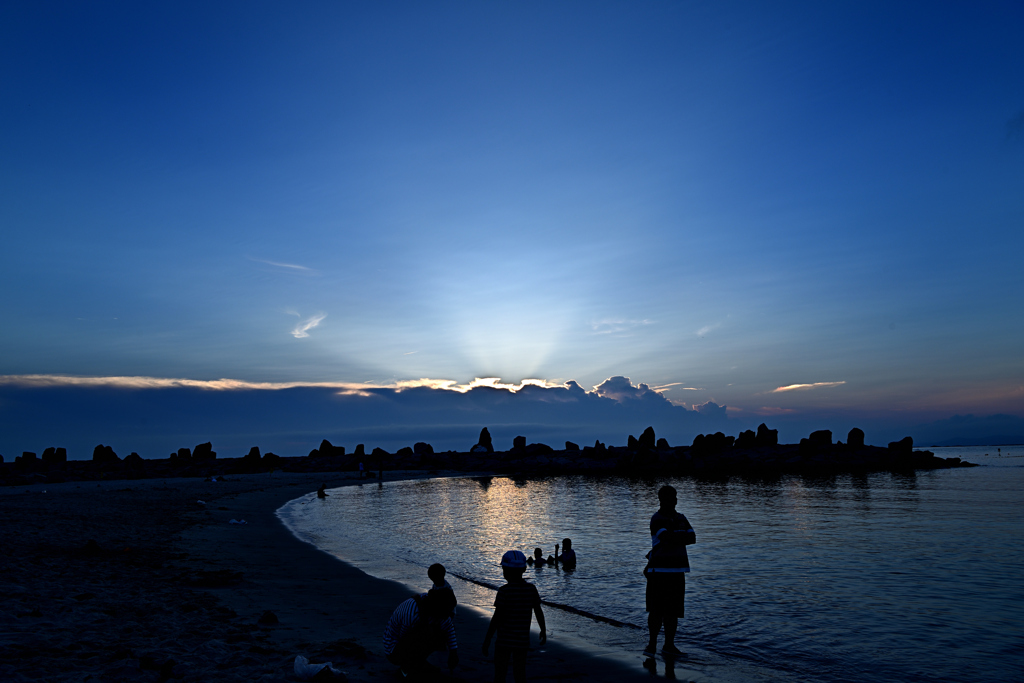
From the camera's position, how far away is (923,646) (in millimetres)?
11867

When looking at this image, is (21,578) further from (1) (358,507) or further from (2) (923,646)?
(1) (358,507)

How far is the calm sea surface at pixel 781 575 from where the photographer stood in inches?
449

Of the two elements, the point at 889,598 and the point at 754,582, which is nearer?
the point at 889,598

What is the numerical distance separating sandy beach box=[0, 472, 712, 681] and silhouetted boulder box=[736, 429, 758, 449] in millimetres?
128819

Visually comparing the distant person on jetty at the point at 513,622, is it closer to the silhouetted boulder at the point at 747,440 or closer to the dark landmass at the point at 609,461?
the dark landmass at the point at 609,461

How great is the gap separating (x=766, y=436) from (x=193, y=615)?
141 m

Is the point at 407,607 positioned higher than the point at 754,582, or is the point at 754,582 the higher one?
the point at 407,607

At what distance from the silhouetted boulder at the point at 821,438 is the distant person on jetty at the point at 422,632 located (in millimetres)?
139284

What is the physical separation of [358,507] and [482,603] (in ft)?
114

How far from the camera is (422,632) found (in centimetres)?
775

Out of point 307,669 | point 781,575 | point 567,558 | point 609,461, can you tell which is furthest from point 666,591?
point 609,461

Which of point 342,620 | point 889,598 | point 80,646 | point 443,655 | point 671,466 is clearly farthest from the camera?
point 671,466

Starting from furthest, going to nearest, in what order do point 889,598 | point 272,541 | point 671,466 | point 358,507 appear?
point 671,466 < point 358,507 < point 272,541 < point 889,598

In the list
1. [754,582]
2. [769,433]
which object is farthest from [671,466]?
[754,582]
